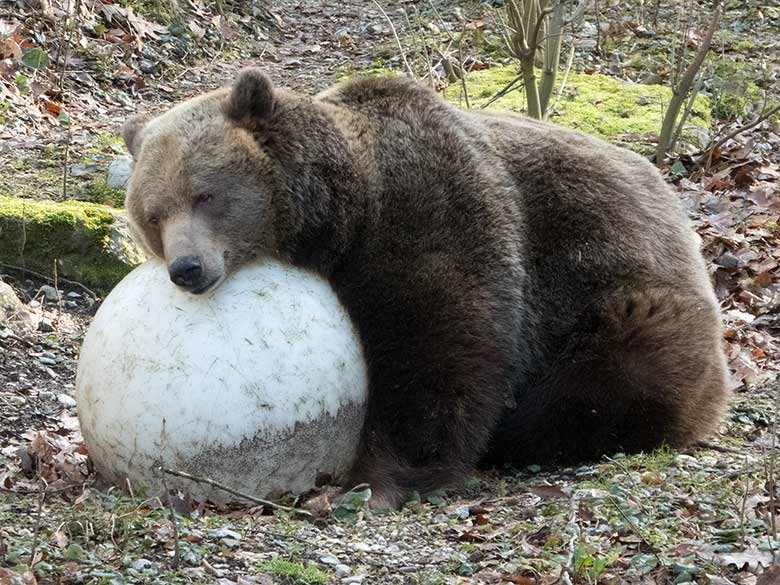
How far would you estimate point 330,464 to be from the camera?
577 centimetres

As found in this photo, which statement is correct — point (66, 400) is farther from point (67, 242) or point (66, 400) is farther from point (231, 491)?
point (231, 491)

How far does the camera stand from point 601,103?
524 inches

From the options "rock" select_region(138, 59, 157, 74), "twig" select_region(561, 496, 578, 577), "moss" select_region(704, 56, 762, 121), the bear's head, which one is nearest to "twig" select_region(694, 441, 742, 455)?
"twig" select_region(561, 496, 578, 577)

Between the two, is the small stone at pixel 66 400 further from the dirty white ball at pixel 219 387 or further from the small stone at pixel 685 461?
the small stone at pixel 685 461

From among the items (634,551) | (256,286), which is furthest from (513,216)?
(634,551)

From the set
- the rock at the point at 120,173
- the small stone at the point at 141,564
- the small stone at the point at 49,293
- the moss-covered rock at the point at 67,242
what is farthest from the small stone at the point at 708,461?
the rock at the point at 120,173

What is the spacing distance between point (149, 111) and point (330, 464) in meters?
8.16

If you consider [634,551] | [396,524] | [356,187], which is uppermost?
[356,187]

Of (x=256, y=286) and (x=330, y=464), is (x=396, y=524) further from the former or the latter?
(x=256, y=286)

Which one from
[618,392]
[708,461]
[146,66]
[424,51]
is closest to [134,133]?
[618,392]

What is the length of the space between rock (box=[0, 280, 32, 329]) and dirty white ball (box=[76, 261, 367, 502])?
2.19 metres

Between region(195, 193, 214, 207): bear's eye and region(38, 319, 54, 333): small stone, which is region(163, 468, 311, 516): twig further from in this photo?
region(38, 319, 54, 333): small stone

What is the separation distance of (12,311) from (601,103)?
776 cm

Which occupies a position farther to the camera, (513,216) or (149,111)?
(149,111)
